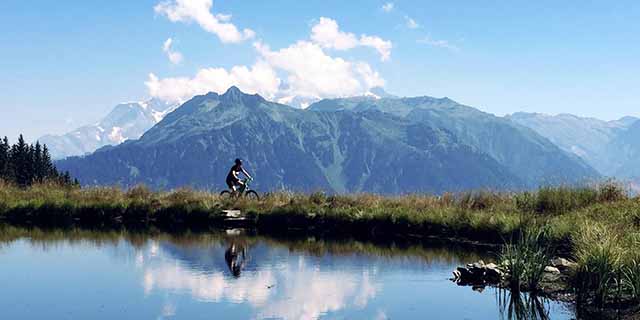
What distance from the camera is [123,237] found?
101ft

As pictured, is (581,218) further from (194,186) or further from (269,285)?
(194,186)

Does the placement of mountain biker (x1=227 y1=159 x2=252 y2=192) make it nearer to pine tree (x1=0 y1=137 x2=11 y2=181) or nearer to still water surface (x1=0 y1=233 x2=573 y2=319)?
still water surface (x1=0 y1=233 x2=573 y2=319)

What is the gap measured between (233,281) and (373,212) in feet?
45.1

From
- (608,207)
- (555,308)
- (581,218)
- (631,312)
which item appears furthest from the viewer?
(608,207)

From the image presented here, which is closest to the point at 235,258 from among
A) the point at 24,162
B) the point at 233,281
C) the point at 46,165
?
the point at 233,281

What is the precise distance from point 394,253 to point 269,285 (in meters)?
7.88

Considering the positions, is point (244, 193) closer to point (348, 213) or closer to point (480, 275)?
point (348, 213)

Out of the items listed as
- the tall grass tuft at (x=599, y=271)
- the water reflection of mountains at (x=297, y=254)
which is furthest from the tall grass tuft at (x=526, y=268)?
the water reflection of mountains at (x=297, y=254)

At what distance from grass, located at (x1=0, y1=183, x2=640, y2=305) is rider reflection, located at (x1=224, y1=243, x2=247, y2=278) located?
5.22 m

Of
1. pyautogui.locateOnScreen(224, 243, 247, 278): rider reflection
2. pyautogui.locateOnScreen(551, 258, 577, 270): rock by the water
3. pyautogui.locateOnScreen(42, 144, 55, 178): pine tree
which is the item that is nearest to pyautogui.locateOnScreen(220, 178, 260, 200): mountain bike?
pyautogui.locateOnScreen(224, 243, 247, 278): rider reflection

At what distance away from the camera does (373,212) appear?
33.8 metres

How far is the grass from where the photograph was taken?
84.1 feet

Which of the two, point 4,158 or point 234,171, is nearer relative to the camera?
point 234,171

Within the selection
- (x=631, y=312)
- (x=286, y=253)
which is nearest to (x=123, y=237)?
(x=286, y=253)
